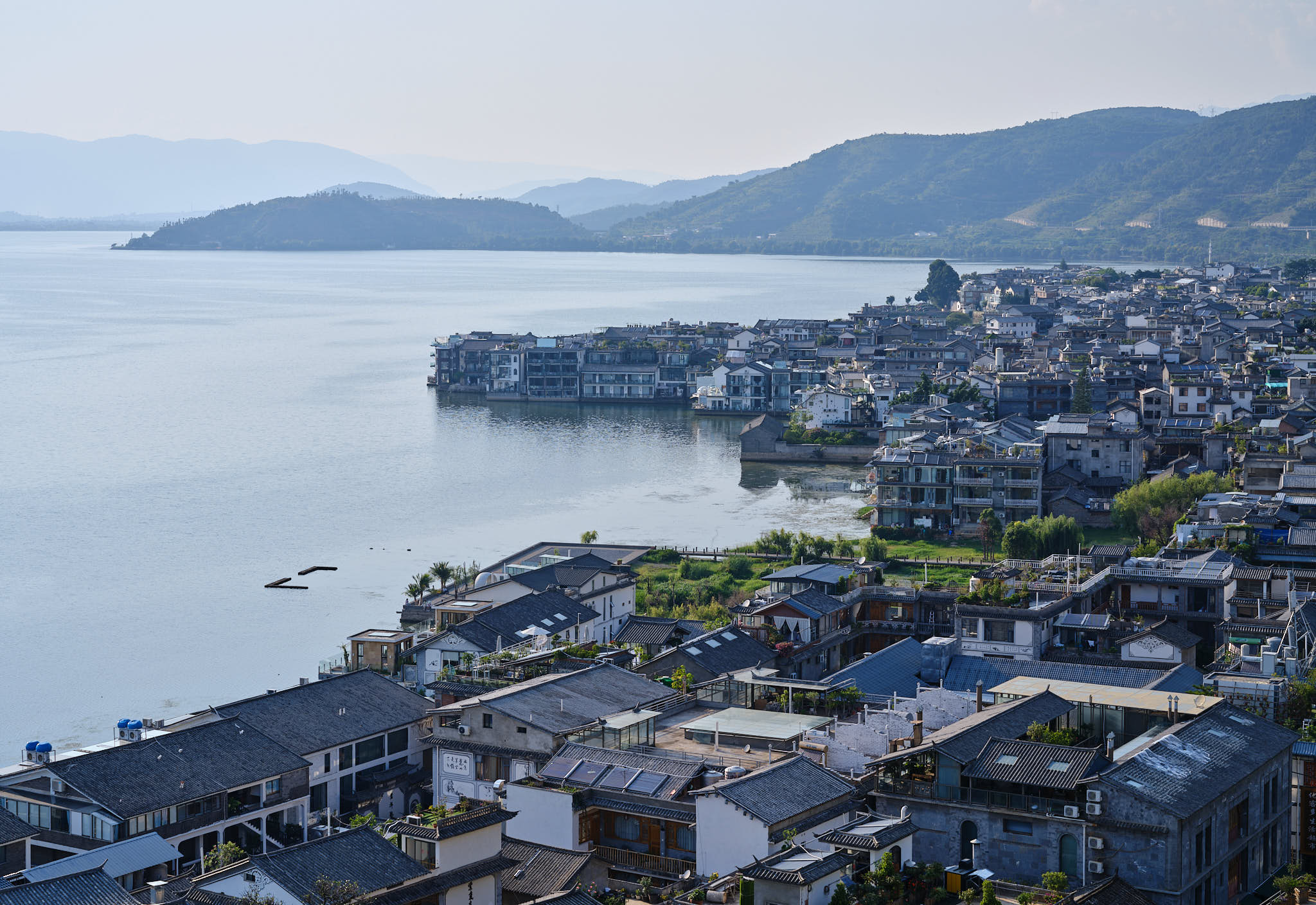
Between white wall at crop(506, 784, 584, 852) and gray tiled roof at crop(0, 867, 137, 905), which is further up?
gray tiled roof at crop(0, 867, 137, 905)

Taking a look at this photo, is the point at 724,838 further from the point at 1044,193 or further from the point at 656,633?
the point at 1044,193

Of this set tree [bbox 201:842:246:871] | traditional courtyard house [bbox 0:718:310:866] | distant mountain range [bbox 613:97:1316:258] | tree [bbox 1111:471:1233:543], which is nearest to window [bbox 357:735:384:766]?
traditional courtyard house [bbox 0:718:310:866]

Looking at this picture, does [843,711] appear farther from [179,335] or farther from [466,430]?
[179,335]

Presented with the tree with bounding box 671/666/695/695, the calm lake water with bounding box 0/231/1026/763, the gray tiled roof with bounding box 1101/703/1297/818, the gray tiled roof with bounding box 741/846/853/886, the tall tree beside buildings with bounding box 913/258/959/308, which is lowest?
the calm lake water with bounding box 0/231/1026/763

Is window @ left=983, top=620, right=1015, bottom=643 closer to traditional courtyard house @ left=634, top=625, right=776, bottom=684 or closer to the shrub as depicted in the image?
traditional courtyard house @ left=634, top=625, right=776, bottom=684

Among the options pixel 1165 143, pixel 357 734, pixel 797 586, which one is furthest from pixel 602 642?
pixel 1165 143

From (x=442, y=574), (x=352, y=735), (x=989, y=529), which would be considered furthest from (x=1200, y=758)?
(x=989, y=529)
